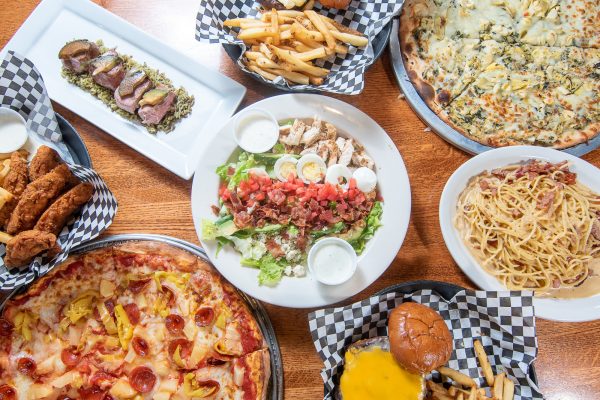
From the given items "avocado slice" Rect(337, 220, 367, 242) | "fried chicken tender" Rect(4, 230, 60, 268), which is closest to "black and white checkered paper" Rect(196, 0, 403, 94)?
"avocado slice" Rect(337, 220, 367, 242)

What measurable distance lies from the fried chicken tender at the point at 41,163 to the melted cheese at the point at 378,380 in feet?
7.38

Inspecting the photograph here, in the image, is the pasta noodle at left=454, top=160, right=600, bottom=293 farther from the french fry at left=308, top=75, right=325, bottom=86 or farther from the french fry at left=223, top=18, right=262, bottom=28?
the french fry at left=223, top=18, right=262, bottom=28

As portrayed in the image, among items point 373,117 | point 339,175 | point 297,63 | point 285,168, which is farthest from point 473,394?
point 297,63

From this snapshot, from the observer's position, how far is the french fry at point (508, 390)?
3027mm

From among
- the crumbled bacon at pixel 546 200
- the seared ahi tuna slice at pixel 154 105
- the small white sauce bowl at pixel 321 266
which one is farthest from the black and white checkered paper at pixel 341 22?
the crumbled bacon at pixel 546 200

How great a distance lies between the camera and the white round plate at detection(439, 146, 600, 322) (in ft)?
10.7

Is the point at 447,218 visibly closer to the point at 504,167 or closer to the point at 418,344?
the point at 504,167

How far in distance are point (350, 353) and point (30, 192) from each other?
220 cm

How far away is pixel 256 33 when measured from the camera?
3344mm

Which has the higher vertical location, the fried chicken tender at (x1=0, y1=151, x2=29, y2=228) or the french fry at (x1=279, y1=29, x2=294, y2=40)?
the french fry at (x1=279, y1=29, x2=294, y2=40)

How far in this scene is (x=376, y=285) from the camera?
3.52 m

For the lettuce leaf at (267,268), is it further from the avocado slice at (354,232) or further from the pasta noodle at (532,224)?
the pasta noodle at (532,224)

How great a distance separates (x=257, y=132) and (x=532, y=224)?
6.17ft

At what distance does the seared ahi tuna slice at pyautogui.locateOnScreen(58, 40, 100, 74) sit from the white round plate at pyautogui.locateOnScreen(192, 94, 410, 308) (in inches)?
42.9
